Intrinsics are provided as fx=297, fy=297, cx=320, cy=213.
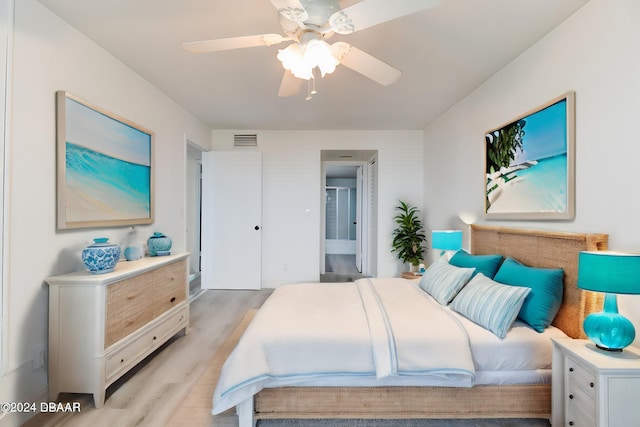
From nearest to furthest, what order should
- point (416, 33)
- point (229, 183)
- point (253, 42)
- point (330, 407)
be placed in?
point (253, 42) → point (330, 407) → point (416, 33) → point (229, 183)

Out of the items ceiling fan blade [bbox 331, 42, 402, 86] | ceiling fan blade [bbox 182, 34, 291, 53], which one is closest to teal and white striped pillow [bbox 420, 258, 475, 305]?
ceiling fan blade [bbox 331, 42, 402, 86]

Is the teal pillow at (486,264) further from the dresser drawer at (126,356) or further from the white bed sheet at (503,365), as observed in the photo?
the dresser drawer at (126,356)

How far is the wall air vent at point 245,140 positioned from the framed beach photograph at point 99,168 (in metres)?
1.85

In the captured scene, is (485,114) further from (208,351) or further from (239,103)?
(208,351)

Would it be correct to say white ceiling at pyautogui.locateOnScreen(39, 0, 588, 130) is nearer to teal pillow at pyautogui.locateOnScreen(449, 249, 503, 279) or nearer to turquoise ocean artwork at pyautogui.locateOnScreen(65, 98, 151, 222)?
turquoise ocean artwork at pyautogui.locateOnScreen(65, 98, 151, 222)

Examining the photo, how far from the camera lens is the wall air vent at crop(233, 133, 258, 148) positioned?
4723 mm

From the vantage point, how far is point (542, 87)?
7.12 feet

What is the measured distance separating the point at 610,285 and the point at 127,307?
2797 millimetres

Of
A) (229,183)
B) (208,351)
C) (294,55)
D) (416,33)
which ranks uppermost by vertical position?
(416,33)

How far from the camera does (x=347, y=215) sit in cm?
852

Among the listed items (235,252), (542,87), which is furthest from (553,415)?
(235,252)

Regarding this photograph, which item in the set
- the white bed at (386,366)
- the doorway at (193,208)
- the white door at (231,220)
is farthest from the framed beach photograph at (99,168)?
the doorway at (193,208)

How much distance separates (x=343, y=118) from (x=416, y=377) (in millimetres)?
3276

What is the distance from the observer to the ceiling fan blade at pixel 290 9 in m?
1.38
